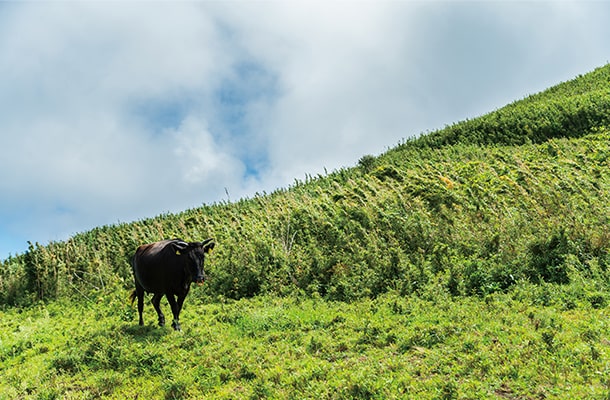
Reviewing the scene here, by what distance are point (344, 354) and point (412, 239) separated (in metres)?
7.54

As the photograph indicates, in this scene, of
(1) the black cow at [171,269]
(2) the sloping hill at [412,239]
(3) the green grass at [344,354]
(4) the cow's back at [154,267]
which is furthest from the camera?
(2) the sloping hill at [412,239]

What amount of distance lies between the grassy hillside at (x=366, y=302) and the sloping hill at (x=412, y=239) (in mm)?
71

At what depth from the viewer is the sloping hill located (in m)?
12.2

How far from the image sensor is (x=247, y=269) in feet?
54.1

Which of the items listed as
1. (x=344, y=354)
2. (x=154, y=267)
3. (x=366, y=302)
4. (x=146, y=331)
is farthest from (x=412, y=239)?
(x=146, y=331)

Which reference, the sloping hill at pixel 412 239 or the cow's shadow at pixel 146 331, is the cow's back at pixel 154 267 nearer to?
the cow's shadow at pixel 146 331

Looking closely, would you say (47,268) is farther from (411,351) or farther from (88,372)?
(411,351)

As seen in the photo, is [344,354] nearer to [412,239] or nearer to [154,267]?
[154,267]

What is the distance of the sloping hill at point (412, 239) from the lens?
12.2 metres

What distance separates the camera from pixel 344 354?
849 cm

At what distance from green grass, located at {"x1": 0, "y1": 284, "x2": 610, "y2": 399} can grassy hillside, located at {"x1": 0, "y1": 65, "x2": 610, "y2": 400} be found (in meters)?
0.04

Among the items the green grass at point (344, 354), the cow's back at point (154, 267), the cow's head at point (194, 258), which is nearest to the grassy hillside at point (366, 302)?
the green grass at point (344, 354)

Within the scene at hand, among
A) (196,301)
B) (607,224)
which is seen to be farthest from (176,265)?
(607,224)

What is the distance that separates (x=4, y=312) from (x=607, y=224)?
22739 millimetres
